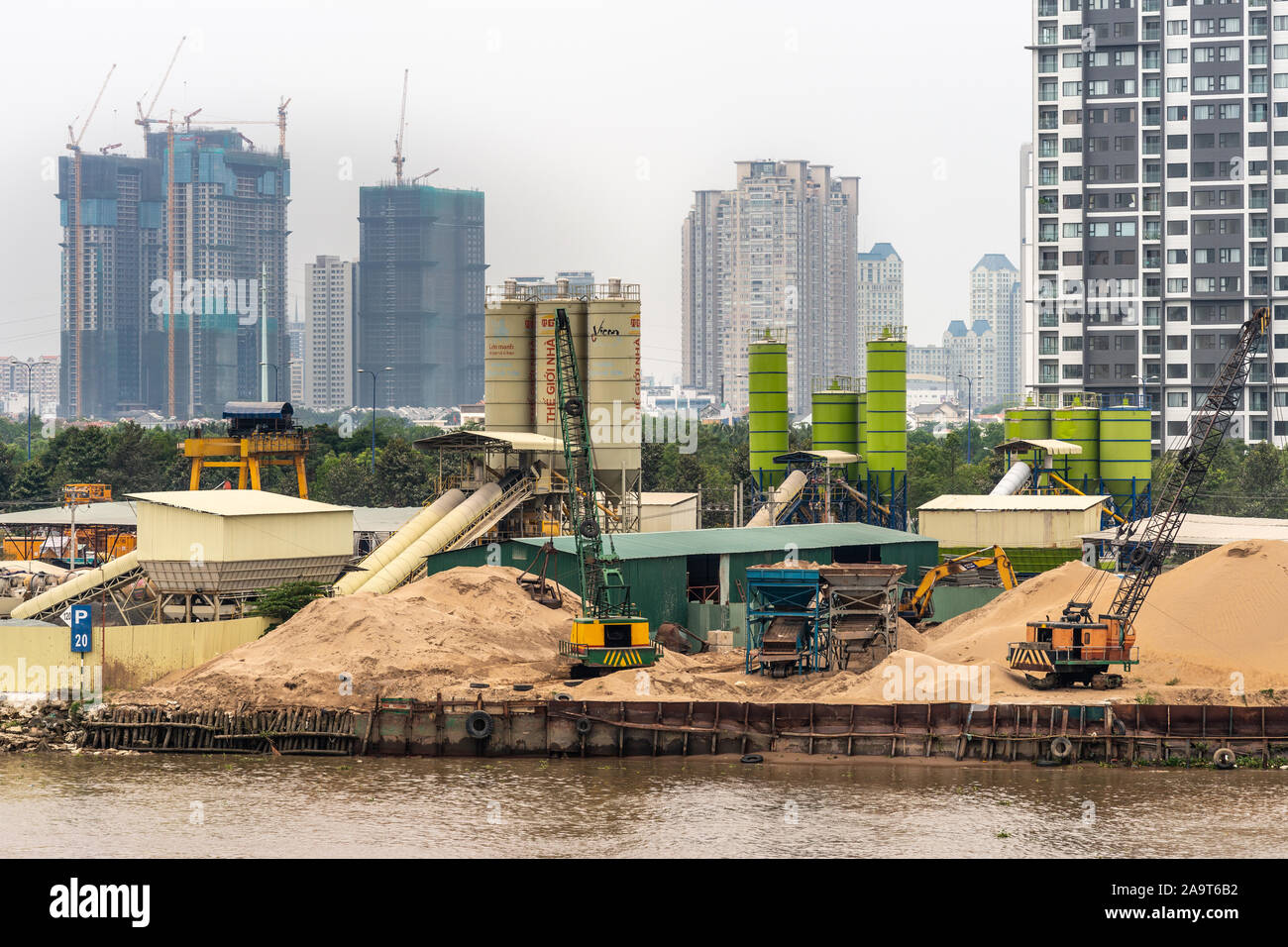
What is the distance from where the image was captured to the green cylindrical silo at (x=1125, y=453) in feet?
353

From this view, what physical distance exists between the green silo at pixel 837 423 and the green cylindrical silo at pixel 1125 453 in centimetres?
1632

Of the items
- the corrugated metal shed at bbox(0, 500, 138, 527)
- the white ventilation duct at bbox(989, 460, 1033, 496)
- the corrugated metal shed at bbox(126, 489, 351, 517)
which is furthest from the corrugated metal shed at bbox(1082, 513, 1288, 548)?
the corrugated metal shed at bbox(0, 500, 138, 527)

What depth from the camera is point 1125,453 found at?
10800cm

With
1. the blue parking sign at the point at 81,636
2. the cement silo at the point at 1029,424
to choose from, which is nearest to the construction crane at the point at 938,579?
the cement silo at the point at 1029,424

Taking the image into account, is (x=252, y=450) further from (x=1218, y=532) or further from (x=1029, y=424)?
(x=1218, y=532)

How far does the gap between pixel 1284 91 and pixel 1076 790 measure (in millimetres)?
127120

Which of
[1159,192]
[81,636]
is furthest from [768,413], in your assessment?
[1159,192]

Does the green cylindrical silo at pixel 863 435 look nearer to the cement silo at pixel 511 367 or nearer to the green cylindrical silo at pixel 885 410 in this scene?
the green cylindrical silo at pixel 885 410

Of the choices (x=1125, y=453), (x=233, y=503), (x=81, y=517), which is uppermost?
(x=1125, y=453)

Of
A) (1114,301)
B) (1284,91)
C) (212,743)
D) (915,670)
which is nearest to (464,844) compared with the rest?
(212,743)

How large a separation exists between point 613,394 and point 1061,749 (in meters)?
43.3

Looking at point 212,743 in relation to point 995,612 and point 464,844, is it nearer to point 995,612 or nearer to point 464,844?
point 464,844

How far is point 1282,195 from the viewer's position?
528 ft

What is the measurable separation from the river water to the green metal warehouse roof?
65.5ft
